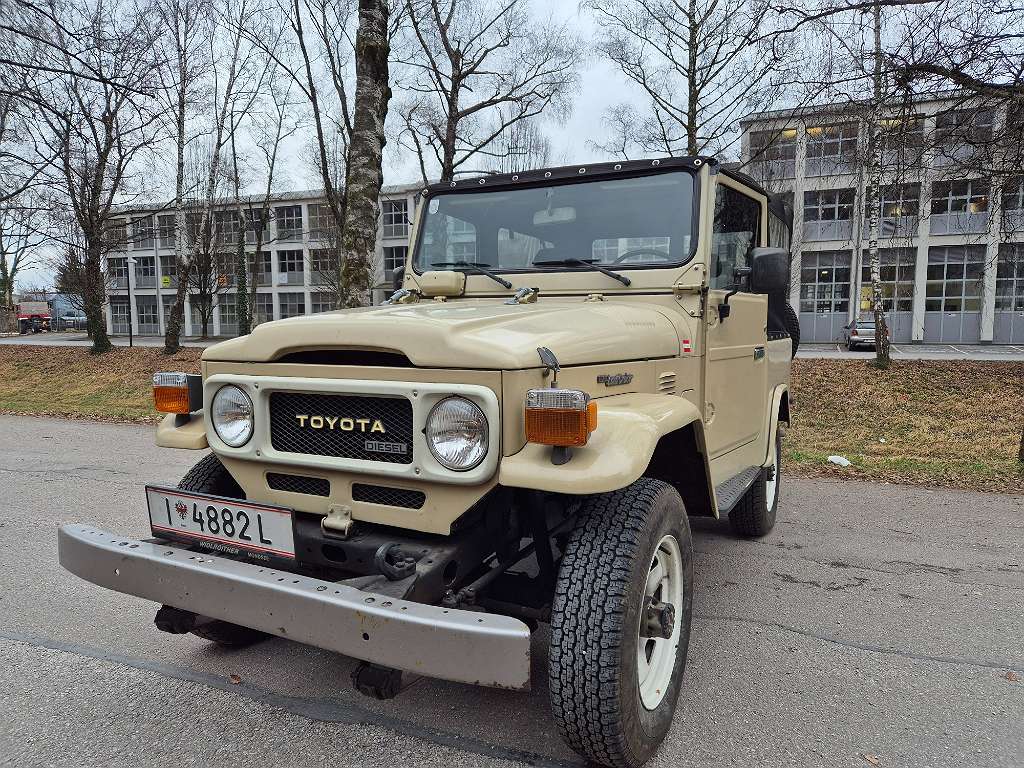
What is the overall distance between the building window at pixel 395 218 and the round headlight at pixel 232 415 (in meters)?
38.9

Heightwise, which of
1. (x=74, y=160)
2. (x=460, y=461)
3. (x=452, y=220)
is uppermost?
(x=74, y=160)

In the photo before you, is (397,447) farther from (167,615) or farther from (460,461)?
(167,615)

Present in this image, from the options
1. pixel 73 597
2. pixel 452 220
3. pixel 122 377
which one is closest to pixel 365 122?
pixel 452 220

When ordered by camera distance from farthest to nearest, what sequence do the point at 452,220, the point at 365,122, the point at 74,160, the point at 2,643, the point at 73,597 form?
the point at 74,160
the point at 365,122
the point at 452,220
the point at 73,597
the point at 2,643

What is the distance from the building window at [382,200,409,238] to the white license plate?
128 feet

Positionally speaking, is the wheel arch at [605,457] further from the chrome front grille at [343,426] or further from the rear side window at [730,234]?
the rear side window at [730,234]

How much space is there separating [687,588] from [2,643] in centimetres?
314

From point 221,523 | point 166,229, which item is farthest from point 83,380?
point 221,523

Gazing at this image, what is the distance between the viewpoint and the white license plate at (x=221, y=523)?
93.7 inches

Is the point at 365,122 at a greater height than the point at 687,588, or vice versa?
the point at 365,122

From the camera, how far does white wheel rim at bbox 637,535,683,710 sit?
2453 mm

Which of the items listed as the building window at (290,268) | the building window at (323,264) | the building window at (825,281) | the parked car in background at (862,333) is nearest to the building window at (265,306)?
the building window at (290,268)

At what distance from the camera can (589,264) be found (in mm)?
3523

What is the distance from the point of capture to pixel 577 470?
2.12 metres
